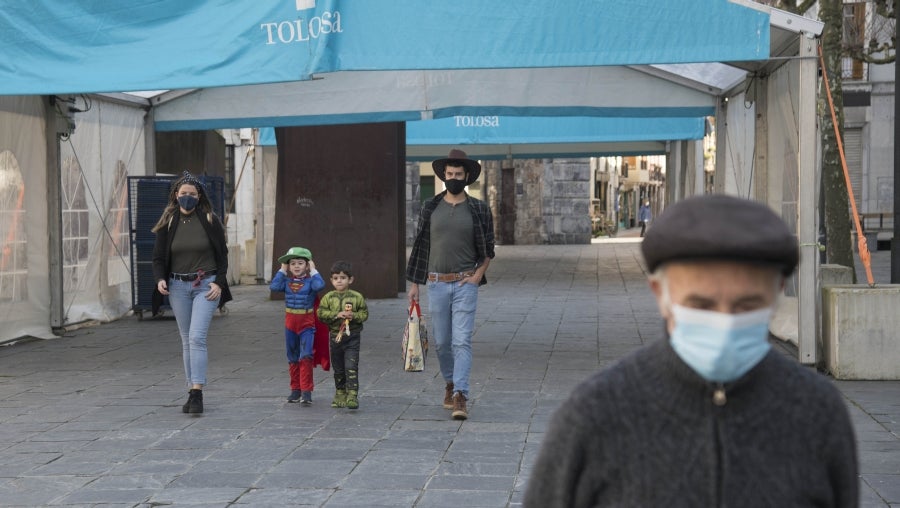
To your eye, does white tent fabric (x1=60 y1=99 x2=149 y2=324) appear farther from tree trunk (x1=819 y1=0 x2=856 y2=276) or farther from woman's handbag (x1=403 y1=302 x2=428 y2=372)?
tree trunk (x1=819 y1=0 x2=856 y2=276)

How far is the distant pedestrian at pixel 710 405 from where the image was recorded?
1836 millimetres

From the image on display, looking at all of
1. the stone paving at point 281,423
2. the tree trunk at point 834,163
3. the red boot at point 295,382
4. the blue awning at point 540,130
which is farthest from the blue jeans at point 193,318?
the blue awning at point 540,130

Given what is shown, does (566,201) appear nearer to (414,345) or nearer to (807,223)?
(807,223)

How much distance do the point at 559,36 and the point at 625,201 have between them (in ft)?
204

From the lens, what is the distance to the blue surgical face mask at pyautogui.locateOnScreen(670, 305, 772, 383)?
180 cm

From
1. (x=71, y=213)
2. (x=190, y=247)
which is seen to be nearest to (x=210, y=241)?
(x=190, y=247)

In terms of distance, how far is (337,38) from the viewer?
29.5ft

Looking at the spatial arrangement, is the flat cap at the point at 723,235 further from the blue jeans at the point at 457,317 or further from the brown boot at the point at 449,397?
the brown boot at the point at 449,397

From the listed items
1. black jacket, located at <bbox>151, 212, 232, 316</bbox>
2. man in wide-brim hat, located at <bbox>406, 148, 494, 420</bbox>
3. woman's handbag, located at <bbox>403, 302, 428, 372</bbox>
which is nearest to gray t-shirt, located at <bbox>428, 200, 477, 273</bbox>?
man in wide-brim hat, located at <bbox>406, 148, 494, 420</bbox>

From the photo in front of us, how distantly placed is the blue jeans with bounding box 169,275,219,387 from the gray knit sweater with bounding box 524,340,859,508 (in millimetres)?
6218

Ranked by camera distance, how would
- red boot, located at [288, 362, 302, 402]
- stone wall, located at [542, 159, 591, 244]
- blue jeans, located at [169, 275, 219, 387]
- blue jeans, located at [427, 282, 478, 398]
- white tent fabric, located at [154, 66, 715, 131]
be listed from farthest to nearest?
1. stone wall, located at [542, 159, 591, 244]
2. white tent fabric, located at [154, 66, 715, 131]
3. red boot, located at [288, 362, 302, 402]
4. blue jeans, located at [169, 275, 219, 387]
5. blue jeans, located at [427, 282, 478, 398]

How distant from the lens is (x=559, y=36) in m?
8.88

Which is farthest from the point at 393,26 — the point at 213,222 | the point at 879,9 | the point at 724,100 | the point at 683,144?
the point at 879,9

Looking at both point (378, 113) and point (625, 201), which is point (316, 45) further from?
point (625, 201)
